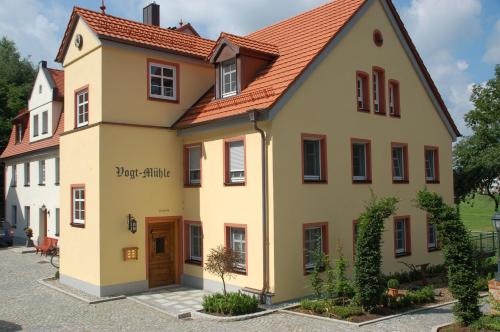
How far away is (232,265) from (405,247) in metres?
7.88

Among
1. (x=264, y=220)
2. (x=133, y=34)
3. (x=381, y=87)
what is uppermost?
(x=133, y=34)

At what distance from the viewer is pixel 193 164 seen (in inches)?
691

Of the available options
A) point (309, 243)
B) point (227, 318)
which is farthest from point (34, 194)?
point (227, 318)

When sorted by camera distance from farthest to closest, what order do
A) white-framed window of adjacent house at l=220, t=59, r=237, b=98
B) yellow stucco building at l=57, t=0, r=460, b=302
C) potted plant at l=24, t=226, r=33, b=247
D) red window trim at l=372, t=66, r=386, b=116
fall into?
potted plant at l=24, t=226, r=33, b=247 → red window trim at l=372, t=66, r=386, b=116 → white-framed window of adjacent house at l=220, t=59, r=237, b=98 → yellow stucco building at l=57, t=0, r=460, b=302

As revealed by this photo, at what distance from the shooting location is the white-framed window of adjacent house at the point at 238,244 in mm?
15125

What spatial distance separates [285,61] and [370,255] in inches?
279

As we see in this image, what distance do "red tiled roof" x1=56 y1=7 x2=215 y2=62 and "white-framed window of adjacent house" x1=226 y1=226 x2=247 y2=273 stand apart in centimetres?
662

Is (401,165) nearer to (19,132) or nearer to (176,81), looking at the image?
(176,81)

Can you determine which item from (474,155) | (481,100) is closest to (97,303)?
(474,155)

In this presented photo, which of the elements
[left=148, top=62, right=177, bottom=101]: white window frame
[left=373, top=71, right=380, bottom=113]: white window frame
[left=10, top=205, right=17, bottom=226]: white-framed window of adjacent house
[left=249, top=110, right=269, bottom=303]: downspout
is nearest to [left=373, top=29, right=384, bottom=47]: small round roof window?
[left=373, top=71, right=380, bottom=113]: white window frame

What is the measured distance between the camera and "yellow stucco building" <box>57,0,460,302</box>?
48.4 ft

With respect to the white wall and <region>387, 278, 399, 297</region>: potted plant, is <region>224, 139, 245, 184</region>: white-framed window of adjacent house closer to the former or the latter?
<region>387, 278, 399, 297</region>: potted plant

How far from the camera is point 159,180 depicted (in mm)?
17078

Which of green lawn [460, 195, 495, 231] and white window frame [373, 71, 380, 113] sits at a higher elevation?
white window frame [373, 71, 380, 113]
